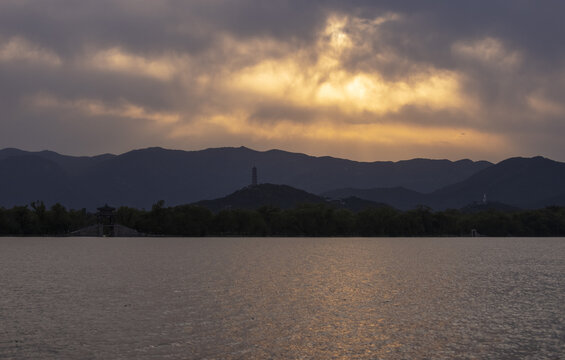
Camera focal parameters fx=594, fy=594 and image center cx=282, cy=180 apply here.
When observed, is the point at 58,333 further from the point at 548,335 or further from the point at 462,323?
the point at 548,335

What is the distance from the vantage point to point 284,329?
4416cm

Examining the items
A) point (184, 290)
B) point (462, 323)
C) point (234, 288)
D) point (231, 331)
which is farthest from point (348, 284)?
point (231, 331)

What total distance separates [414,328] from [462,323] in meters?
4.93

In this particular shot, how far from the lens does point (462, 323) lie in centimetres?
4722

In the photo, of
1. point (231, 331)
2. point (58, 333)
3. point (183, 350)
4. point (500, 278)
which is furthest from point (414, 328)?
point (500, 278)

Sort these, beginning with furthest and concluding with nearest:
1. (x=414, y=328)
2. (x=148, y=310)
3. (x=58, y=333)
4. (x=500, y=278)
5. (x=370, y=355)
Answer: (x=500, y=278) < (x=148, y=310) < (x=414, y=328) < (x=58, y=333) < (x=370, y=355)

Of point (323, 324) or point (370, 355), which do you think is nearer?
point (370, 355)

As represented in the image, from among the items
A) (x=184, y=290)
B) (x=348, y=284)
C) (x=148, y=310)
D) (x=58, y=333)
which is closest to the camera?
(x=58, y=333)

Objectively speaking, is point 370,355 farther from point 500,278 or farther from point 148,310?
point 500,278

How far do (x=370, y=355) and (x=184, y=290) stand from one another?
123 feet

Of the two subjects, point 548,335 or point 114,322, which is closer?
point 548,335

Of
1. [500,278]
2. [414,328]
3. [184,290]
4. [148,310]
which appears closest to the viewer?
[414,328]

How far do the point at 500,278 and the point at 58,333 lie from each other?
68455 millimetres

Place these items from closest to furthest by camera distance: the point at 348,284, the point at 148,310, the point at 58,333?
the point at 58,333
the point at 148,310
the point at 348,284
